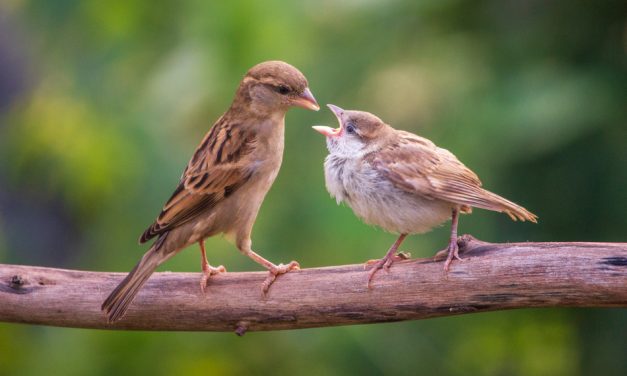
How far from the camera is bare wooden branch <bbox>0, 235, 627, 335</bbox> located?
4648 mm

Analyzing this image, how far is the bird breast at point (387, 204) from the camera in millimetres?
5102

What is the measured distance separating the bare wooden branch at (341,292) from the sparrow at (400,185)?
0.14 m

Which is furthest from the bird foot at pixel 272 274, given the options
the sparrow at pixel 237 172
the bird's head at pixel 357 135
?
the bird's head at pixel 357 135

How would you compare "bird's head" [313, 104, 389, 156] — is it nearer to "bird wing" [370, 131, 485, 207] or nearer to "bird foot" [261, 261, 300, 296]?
"bird wing" [370, 131, 485, 207]

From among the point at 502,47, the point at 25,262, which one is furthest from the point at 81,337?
the point at 502,47

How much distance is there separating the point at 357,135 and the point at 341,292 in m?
0.94

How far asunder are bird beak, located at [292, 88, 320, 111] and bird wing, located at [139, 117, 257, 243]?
355 mm

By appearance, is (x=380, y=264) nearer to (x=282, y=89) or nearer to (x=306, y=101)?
(x=306, y=101)

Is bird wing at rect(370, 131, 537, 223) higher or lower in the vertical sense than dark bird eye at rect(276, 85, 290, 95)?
lower

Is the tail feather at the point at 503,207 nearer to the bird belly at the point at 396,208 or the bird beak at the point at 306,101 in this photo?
the bird belly at the point at 396,208

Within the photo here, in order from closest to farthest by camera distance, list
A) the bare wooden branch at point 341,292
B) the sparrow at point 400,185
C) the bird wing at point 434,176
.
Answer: the bare wooden branch at point 341,292 → the bird wing at point 434,176 → the sparrow at point 400,185

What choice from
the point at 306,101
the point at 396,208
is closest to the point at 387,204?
the point at 396,208

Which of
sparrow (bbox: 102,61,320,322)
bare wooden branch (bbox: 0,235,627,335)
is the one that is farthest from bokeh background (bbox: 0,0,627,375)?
bare wooden branch (bbox: 0,235,627,335)

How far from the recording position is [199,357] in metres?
7.66
